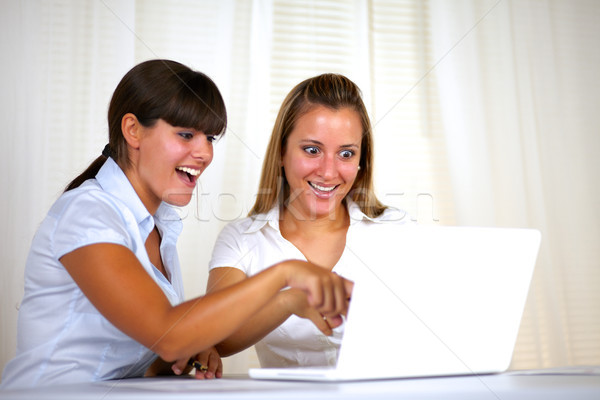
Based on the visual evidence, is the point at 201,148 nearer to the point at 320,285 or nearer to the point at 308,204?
the point at 308,204

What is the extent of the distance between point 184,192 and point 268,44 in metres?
1.25

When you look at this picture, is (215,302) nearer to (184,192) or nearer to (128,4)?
(184,192)

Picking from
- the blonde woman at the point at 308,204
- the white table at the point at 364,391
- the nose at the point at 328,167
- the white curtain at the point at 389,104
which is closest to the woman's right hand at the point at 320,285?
the white table at the point at 364,391

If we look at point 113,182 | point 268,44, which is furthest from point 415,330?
point 268,44

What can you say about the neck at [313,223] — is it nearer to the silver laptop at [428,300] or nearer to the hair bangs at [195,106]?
the hair bangs at [195,106]

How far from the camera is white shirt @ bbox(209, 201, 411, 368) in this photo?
1565mm

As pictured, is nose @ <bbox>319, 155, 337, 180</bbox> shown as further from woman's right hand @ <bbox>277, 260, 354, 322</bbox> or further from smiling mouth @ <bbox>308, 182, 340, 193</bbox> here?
woman's right hand @ <bbox>277, 260, 354, 322</bbox>

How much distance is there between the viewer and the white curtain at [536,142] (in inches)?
102

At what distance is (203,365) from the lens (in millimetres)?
1142

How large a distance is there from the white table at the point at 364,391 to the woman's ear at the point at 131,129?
2.06ft

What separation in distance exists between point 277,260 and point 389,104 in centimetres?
120

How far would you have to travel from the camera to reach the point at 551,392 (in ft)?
2.31

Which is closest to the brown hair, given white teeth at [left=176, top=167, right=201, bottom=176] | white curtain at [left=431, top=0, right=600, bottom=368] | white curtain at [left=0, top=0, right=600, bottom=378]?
white teeth at [left=176, top=167, right=201, bottom=176]

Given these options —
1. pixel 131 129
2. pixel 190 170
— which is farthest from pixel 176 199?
pixel 131 129
